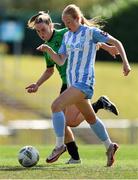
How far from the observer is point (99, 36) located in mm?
11438

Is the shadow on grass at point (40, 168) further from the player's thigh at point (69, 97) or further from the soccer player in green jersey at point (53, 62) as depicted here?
the player's thigh at point (69, 97)

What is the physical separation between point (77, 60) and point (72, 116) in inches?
50.0

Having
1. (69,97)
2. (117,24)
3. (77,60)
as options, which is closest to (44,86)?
(117,24)

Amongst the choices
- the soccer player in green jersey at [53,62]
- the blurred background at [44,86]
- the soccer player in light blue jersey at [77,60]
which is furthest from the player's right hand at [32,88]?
the blurred background at [44,86]

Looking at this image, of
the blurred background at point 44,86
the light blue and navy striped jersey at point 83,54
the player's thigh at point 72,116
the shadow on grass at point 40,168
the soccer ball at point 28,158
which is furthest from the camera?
the blurred background at point 44,86

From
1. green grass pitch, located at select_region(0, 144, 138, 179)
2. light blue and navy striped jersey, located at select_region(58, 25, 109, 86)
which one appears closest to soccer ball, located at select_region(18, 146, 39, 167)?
green grass pitch, located at select_region(0, 144, 138, 179)

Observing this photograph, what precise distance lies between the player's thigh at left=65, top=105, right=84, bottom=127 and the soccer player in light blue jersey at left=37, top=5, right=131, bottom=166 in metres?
0.77

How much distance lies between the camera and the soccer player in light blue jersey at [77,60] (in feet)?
37.3

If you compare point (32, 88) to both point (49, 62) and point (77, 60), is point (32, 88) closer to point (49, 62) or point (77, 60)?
point (49, 62)

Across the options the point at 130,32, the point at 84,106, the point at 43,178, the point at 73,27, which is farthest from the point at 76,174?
the point at 130,32

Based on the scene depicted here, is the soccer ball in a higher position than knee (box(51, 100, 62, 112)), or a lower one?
lower

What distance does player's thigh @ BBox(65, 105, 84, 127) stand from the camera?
1250cm

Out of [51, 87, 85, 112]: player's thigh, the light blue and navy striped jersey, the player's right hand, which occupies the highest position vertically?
the light blue and navy striped jersey

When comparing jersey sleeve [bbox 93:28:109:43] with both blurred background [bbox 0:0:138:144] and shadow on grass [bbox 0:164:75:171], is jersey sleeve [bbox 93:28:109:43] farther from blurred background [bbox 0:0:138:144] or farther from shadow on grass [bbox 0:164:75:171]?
shadow on grass [bbox 0:164:75:171]
